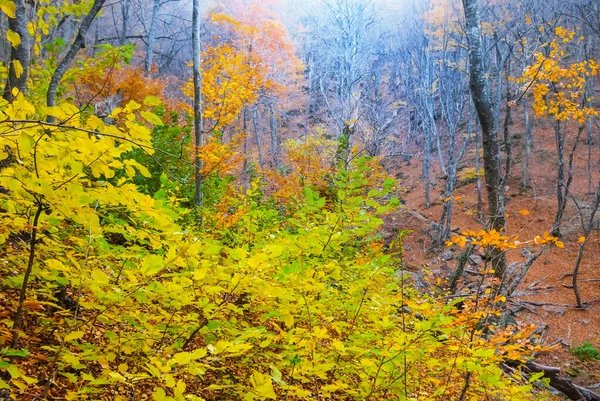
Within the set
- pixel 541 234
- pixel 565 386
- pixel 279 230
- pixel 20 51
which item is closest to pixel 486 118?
pixel 279 230

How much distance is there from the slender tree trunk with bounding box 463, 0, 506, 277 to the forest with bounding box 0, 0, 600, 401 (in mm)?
29

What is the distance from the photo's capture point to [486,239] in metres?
2.88

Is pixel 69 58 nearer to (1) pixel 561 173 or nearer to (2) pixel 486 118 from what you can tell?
(2) pixel 486 118

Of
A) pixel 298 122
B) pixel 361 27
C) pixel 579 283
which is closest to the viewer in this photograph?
pixel 579 283

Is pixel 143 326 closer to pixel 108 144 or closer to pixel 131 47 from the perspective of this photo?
pixel 108 144

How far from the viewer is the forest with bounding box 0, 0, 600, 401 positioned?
1.59 meters

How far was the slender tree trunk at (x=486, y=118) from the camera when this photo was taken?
508 centimetres

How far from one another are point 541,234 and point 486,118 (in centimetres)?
1166

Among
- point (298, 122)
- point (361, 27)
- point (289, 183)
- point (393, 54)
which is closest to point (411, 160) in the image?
point (393, 54)

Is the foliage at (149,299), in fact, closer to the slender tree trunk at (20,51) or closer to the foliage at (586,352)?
the slender tree trunk at (20,51)

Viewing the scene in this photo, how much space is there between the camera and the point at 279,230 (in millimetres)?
4805

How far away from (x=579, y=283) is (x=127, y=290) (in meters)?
13.5

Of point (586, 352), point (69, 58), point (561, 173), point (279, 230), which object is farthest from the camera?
point (561, 173)

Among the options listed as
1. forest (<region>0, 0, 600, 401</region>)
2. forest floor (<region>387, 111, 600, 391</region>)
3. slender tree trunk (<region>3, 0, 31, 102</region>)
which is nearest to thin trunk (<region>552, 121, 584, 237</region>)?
forest (<region>0, 0, 600, 401</region>)
